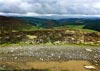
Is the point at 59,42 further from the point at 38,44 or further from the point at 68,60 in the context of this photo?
the point at 68,60

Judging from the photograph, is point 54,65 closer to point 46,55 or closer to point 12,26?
point 46,55

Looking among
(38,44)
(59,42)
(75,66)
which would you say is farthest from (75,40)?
(75,66)

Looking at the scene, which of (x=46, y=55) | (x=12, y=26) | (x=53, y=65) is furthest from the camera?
(x=12, y=26)

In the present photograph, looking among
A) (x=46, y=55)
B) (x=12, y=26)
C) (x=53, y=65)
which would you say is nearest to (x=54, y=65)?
(x=53, y=65)

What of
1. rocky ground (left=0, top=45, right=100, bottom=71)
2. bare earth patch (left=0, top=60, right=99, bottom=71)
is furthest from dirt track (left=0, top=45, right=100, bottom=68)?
bare earth patch (left=0, top=60, right=99, bottom=71)

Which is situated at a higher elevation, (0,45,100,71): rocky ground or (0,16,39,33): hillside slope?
(0,45,100,71): rocky ground

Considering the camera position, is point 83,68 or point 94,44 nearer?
point 83,68

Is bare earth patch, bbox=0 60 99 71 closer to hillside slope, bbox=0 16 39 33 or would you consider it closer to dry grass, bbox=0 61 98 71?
dry grass, bbox=0 61 98 71

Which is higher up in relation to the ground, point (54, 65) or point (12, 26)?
point (54, 65)

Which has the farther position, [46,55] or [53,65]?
[46,55]

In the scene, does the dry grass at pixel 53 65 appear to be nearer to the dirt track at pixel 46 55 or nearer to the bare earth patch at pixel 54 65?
the bare earth patch at pixel 54 65

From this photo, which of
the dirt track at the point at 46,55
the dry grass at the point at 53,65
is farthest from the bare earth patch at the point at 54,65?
the dirt track at the point at 46,55
